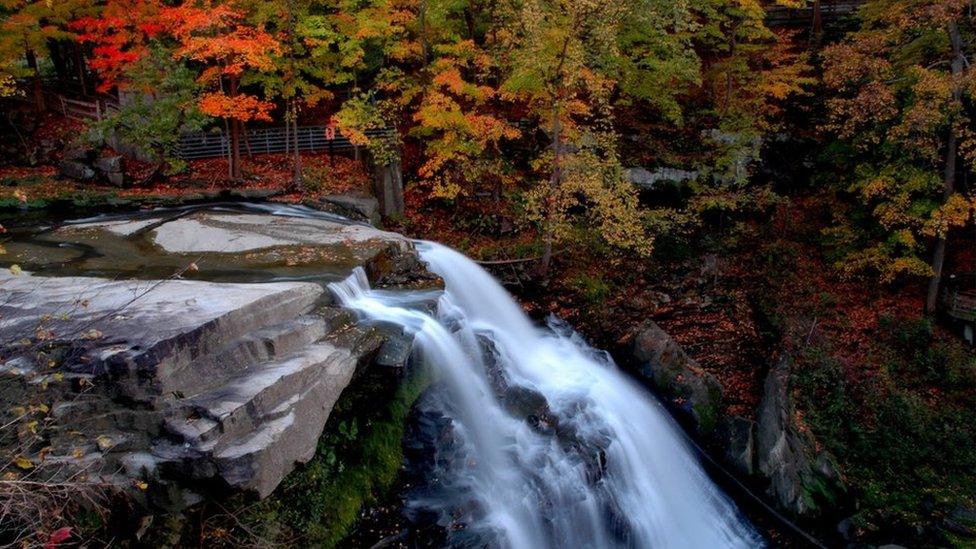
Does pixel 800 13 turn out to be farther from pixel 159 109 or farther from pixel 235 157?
pixel 159 109

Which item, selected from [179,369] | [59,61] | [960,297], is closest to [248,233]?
[179,369]

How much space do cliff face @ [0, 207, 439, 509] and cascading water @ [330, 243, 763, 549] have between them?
1.35 meters

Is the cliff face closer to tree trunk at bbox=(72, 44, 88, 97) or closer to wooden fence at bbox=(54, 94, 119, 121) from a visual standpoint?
wooden fence at bbox=(54, 94, 119, 121)

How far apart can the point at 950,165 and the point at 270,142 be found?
1944 centimetres

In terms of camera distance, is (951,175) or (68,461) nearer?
(68,461)

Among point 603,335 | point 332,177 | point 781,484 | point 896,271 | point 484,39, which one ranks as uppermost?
point 484,39

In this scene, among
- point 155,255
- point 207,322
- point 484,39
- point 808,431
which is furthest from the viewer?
point 484,39

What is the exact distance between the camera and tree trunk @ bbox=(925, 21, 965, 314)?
40.7 ft

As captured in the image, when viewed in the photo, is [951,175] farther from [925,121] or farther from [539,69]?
[539,69]

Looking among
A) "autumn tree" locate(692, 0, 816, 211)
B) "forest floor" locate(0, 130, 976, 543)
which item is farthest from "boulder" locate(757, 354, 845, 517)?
Answer: "autumn tree" locate(692, 0, 816, 211)

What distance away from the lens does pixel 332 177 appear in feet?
56.1

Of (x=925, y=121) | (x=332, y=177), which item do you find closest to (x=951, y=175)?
(x=925, y=121)

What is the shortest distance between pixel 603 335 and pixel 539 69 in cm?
679

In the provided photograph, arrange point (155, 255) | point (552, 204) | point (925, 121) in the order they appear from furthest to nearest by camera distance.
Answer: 1. point (552, 204)
2. point (925, 121)
3. point (155, 255)
